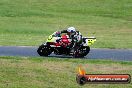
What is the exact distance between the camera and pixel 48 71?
1762cm

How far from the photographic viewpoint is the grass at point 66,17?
42.0 m

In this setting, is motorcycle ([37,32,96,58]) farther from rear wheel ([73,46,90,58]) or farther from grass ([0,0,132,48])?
grass ([0,0,132,48])

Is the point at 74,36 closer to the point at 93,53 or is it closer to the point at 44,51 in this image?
the point at 44,51

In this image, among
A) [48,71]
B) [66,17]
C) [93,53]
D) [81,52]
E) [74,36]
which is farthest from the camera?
[66,17]

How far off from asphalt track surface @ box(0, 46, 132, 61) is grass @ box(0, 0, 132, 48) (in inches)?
380

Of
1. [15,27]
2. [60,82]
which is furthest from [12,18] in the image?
[60,82]

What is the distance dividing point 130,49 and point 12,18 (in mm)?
27013

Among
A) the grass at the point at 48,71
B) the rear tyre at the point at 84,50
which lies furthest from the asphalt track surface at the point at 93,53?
the grass at the point at 48,71

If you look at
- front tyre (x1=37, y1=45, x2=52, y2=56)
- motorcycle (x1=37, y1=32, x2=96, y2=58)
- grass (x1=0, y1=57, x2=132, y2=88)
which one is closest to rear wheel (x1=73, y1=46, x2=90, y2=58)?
motorcycle (x1=37, y1=32, x2=96, y2=58)

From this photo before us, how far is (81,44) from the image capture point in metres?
24.2

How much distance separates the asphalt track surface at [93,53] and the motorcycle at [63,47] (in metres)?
0.30

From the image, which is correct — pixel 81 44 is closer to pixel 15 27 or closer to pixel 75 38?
pixel 75 38

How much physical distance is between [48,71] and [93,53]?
8.48m

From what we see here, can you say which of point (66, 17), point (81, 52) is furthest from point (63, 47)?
point (66, 17)
